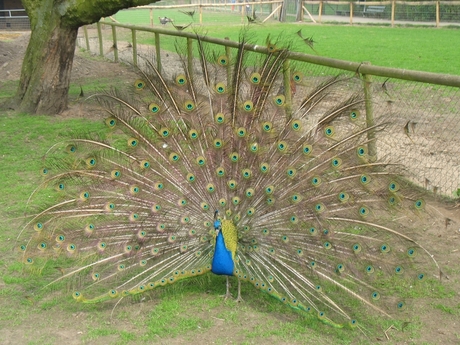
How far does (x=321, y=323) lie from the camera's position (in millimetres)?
4273

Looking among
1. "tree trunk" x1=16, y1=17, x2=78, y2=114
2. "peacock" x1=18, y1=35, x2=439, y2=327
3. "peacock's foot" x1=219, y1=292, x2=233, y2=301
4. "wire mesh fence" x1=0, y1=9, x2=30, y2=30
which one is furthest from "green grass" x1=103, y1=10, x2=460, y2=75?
"wire mesh fence" x1=0, y1=9, x2=30, y2=30

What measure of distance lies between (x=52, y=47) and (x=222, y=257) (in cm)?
713

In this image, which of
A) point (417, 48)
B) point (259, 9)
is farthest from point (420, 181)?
point (259, 9)

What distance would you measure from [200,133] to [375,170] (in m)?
1.36

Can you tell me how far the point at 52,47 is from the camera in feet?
32.9

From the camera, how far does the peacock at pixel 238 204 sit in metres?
4.32

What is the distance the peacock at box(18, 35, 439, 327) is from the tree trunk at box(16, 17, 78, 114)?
19.8 ft

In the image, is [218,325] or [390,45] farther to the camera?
[390,45]

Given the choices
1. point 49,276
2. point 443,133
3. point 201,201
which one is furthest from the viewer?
point 443,133

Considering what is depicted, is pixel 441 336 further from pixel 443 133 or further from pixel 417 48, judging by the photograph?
pixel 417 48

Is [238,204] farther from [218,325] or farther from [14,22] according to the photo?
[14,22]

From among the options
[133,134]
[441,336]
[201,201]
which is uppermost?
[133,134]

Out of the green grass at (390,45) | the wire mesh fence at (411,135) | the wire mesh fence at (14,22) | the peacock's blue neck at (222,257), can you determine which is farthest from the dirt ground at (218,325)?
the wire mesh fence at (14,22)

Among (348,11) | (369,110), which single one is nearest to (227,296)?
(369,110)
